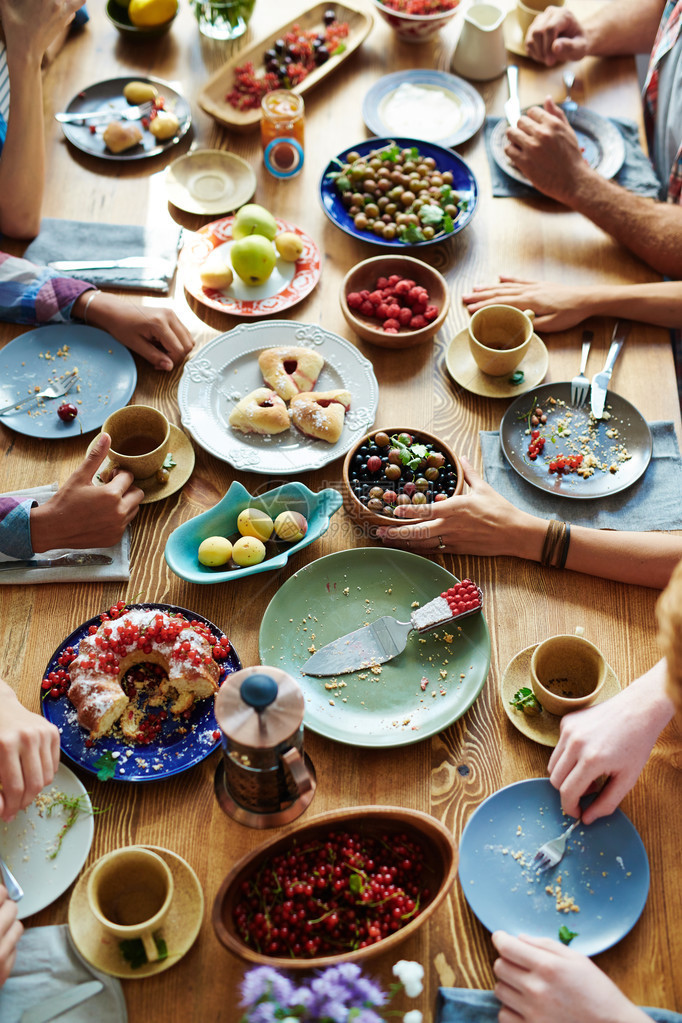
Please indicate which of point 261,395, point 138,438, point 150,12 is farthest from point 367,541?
point 150,12

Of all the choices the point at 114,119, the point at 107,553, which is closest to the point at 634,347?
the point at 107,553

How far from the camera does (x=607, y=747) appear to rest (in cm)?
124

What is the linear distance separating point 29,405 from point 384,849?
1157 mm

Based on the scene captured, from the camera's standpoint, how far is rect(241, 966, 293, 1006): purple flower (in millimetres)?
970

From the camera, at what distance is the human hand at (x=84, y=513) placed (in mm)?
1493

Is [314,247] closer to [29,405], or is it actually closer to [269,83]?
[269,83]

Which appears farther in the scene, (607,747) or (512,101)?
(512,101)

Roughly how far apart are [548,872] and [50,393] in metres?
1.33

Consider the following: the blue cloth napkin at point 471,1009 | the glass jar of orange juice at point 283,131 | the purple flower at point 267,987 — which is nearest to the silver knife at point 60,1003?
the purple flower at point 267,987

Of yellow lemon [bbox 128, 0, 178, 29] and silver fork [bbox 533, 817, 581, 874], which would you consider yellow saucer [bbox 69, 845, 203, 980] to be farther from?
yellow lemon [bbox 128, 0, 178, 29]

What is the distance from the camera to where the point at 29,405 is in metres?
1.73

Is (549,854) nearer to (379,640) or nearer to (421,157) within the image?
(379,640)

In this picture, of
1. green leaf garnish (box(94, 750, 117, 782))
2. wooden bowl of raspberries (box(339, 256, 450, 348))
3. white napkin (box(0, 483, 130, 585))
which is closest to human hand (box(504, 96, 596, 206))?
wooden bowl of raspberries (box(339, 256, 450, 348))

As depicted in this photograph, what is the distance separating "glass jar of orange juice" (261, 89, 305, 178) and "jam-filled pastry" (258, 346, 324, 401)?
27.1 inches
